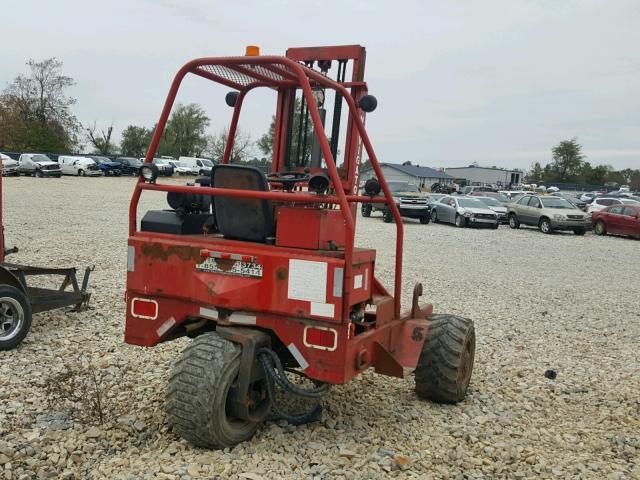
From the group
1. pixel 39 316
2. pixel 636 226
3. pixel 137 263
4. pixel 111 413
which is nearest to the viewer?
pixel 137 263

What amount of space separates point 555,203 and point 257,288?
2432 centimetres

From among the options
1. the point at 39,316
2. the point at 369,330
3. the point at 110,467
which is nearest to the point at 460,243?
the point at 39,316

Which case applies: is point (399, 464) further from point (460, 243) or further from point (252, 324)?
point (460, 243)

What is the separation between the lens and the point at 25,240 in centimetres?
1370

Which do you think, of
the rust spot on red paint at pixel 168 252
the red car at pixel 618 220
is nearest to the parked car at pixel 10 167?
the red car at pixel 618 220

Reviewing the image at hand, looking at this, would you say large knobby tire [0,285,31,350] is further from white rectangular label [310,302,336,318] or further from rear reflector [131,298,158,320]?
white rectangular label [310,302,336,318]

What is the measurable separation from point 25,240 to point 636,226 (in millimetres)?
21149

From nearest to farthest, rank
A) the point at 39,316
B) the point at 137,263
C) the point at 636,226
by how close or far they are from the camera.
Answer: the point at 137,263 < the point at 39,316 < the point at 636,226

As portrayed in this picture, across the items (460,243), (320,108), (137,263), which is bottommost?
(460,243)

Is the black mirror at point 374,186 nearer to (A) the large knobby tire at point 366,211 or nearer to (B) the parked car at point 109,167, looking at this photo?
(A) the large knobby tire at point 366,211

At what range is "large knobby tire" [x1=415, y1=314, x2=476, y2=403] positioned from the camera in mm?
5125

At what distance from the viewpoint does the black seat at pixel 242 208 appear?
4098 millimetres

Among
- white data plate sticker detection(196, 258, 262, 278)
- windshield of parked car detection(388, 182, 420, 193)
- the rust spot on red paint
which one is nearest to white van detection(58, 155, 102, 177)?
windshield of parked car detection(388, 182, 420, 193)

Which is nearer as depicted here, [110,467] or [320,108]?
[110,467]
